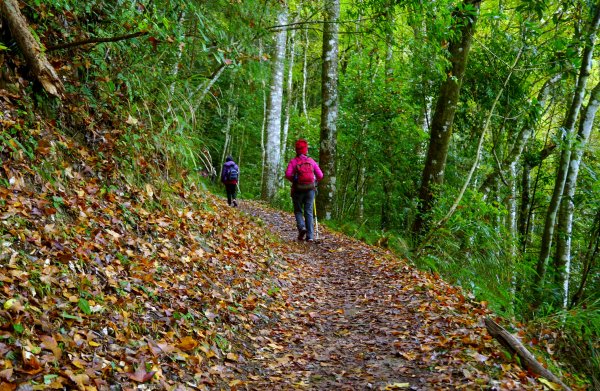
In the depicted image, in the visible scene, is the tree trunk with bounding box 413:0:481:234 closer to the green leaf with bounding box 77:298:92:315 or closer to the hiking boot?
the hiking boot

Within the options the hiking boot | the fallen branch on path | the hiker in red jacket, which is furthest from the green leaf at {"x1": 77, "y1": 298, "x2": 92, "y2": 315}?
the hiking boot

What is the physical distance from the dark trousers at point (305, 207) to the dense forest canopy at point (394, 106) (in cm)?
201

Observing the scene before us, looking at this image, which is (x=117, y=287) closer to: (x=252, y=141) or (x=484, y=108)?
(x=484, y=108)

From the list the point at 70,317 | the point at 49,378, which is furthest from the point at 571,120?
the point at 49,378

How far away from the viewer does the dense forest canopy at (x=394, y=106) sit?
608 centimetres

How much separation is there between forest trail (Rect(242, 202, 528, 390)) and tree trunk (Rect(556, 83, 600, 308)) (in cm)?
276

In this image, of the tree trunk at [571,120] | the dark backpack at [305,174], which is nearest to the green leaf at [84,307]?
the dark backpack at [305,174]

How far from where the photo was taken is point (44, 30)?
5.98 metres

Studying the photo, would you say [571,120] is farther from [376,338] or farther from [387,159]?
[387,159]

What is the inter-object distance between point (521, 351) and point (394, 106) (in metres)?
10.8

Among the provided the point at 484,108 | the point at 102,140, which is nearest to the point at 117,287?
the point at 102,140

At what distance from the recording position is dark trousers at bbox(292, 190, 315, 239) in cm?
1045

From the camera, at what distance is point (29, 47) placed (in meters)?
5.25

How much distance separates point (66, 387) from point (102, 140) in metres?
3.89
